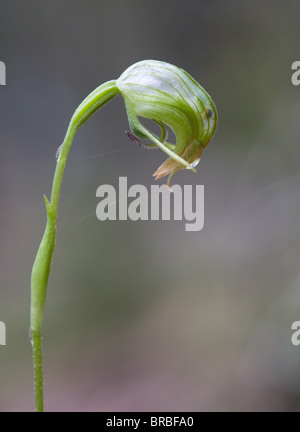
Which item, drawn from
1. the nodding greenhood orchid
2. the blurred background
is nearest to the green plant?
the nodding greenhood orchid

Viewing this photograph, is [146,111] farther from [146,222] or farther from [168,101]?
[146,222]

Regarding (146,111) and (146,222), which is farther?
(146,222)

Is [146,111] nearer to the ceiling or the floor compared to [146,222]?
nearer to the floor

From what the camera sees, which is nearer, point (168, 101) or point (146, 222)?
point (168, 101)

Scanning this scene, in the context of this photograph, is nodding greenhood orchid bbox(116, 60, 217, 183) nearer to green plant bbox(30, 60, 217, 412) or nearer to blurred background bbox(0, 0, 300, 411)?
green plant bbox(30, 60, 217, 412)

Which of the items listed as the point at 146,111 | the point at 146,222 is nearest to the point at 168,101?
the point at 146,111

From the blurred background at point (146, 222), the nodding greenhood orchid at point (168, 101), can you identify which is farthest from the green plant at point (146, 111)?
the blurred background at point (146, 222)
